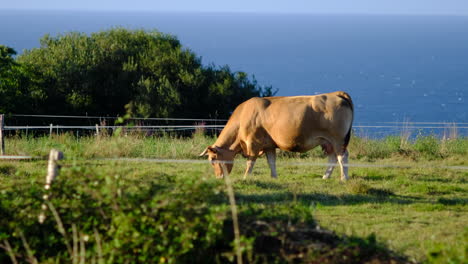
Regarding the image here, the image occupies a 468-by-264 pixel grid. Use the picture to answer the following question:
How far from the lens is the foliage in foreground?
7.25 m

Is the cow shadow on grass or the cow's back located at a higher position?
the cow's back

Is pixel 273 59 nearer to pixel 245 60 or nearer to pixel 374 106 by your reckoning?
pixel 245 60

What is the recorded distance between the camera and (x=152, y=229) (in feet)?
24.1

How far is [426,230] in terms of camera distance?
9758mm

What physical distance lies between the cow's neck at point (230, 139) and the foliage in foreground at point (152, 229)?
6.53 metres

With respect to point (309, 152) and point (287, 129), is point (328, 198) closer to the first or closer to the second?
point (287, 129)

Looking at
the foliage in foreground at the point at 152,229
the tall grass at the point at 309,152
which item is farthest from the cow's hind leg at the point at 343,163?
the foliage in foreground at the point at 152,229

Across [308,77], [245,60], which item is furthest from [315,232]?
[245,60]

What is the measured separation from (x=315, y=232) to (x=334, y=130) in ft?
21.2

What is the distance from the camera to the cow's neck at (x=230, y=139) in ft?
48.1

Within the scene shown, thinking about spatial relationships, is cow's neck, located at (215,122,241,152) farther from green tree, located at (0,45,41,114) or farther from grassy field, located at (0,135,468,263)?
green tree, located at (0,45,41,114)

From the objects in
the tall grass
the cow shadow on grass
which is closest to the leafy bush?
the cow shadow on grass

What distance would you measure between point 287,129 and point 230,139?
1341 millimetres

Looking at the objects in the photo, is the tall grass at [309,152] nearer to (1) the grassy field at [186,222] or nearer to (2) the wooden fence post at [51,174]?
(1) the grassy field at [186,222]
